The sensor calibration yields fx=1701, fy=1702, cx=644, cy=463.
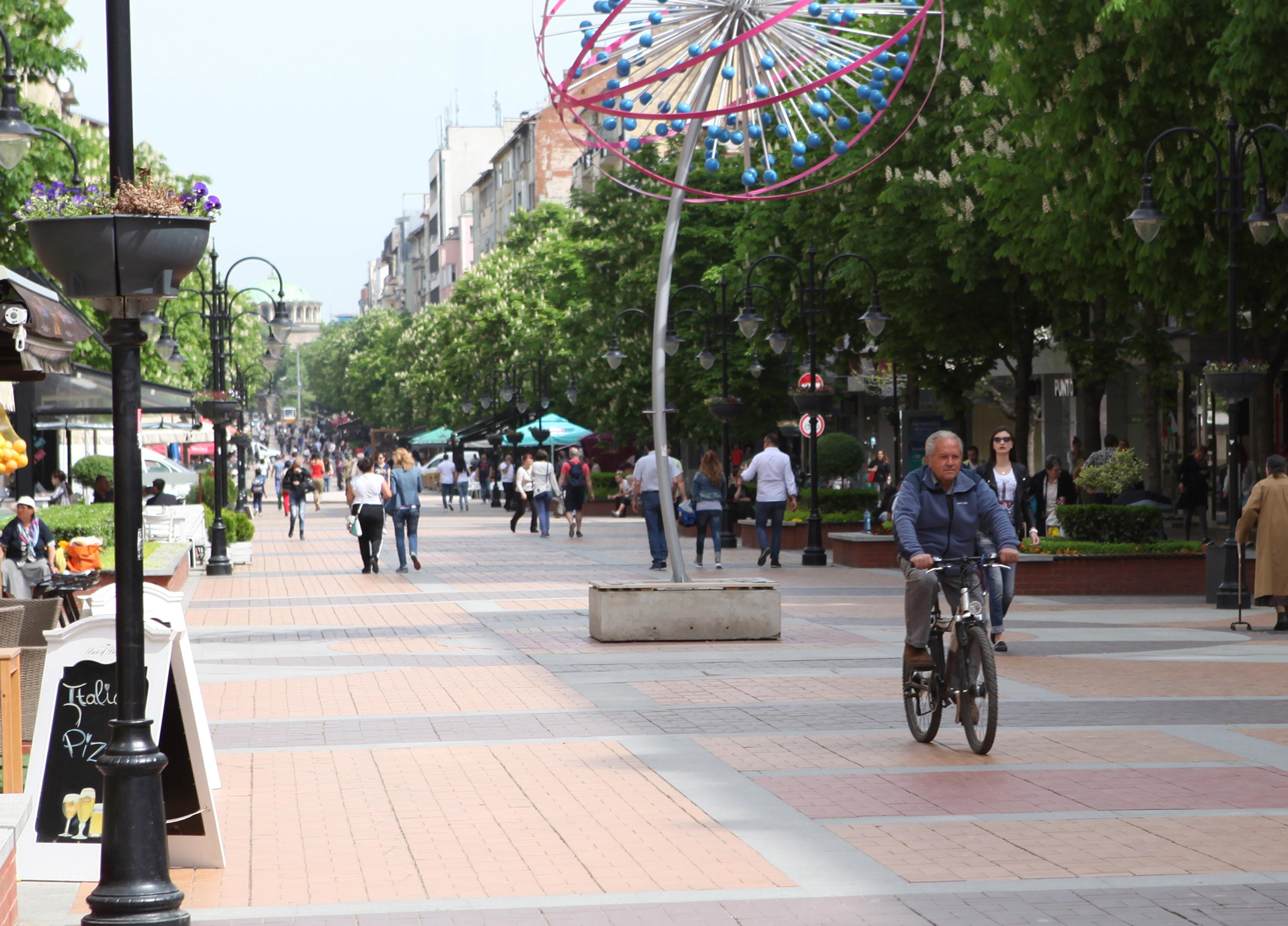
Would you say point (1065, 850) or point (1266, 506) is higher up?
point (1266, 506)

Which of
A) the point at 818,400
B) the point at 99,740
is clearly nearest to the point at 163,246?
the point at 99,740

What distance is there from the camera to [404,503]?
25844 millimetres

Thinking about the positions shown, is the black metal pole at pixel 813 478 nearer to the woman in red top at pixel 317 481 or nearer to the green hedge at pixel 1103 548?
the green hedge at pixel 1103 548

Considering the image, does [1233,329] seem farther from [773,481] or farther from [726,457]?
[726,457]

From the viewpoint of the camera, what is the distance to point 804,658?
47.2ft

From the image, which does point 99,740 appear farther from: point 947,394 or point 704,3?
point 947,394

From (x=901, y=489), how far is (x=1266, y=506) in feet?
25.1

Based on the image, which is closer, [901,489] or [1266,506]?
[901,489]

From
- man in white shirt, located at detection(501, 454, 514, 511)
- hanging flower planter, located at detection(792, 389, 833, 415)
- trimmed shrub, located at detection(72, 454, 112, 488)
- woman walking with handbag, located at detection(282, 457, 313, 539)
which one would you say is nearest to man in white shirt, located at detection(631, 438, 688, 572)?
hanging flower planter, located at detection(792, 389, 833, 415)

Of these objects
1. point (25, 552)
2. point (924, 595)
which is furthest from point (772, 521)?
point (924, 595)

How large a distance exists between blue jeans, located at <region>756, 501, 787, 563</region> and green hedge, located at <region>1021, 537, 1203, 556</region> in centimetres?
487

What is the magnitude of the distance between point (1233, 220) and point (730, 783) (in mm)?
12218

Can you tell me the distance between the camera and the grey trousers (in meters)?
9.84

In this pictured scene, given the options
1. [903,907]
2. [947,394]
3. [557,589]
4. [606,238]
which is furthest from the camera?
[606,238]
